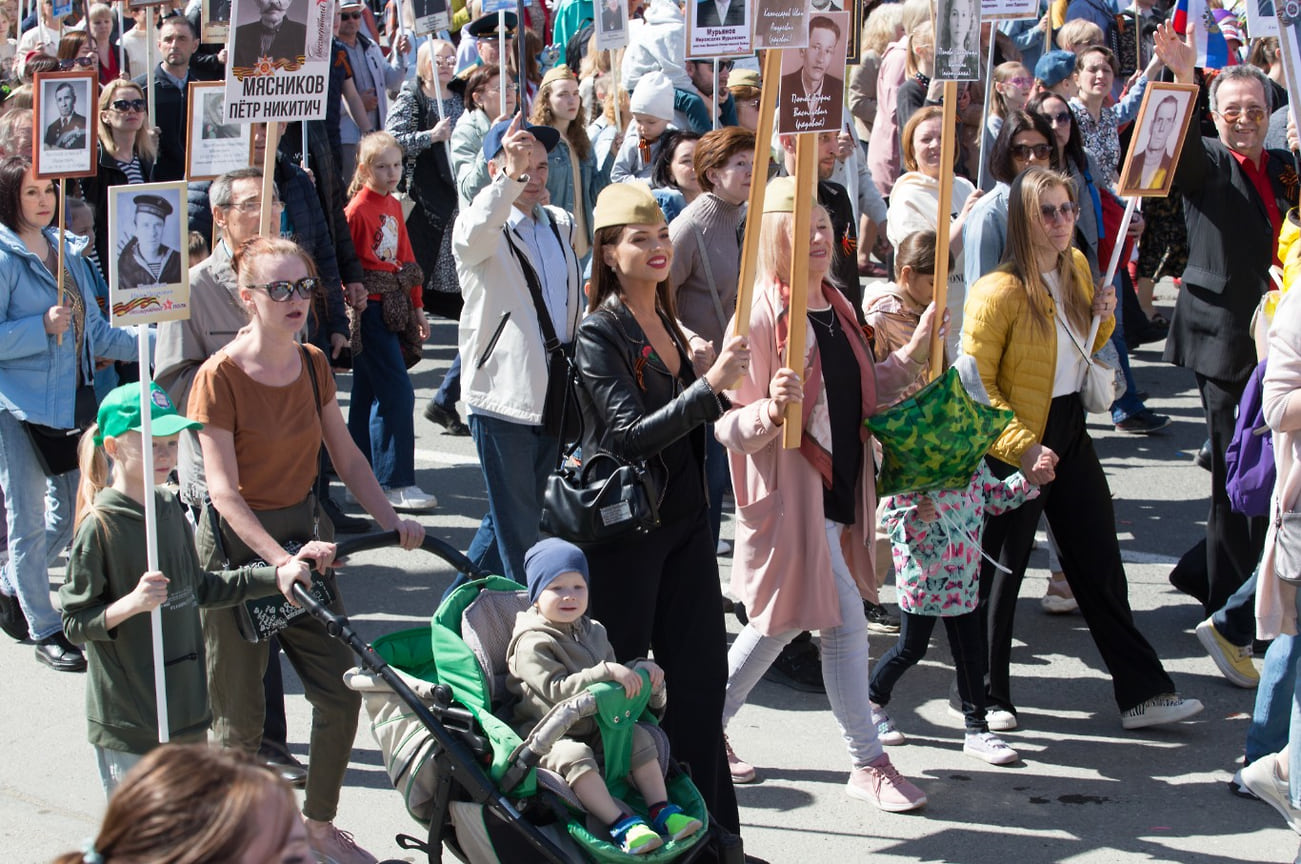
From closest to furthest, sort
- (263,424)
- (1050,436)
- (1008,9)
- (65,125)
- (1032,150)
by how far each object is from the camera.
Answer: (263,424) < (65,125) < (1050,436) < (1032,150) < (1008,9)

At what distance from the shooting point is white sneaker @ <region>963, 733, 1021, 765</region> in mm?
5812

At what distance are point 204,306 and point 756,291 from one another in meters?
1.93

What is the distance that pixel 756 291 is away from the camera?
5.39 m

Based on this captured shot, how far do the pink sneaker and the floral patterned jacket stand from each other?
0.64m

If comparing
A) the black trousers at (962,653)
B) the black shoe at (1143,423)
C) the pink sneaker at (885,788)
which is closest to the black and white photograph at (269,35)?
the black trousers at (962,653)

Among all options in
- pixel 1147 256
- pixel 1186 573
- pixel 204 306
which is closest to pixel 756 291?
pixel 204 306

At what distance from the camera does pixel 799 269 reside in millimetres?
4992

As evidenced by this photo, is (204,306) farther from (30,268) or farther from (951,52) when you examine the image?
(951,52)

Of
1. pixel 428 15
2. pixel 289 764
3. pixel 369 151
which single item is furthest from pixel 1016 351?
pixel 428 15

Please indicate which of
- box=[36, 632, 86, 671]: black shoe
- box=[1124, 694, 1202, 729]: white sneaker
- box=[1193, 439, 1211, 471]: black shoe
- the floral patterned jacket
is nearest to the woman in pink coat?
the floral patterned jacket

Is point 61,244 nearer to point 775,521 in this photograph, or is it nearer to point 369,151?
point 369,151

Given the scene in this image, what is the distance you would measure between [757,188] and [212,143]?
2270mm

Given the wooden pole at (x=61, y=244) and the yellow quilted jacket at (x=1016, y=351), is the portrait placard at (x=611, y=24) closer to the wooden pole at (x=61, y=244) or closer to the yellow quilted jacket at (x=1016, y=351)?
the wooden pole at (x=61, y=244)

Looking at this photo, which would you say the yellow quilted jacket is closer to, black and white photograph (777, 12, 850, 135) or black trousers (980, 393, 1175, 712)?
black trousers (980, 393, 1175, 712)
